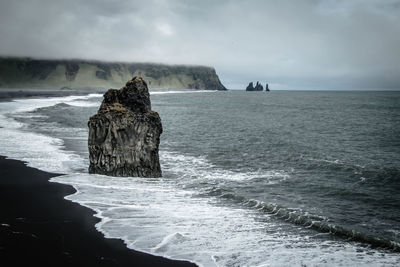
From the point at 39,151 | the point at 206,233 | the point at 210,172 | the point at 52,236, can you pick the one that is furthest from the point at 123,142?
the point at 39,151

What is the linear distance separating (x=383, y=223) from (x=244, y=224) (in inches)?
245

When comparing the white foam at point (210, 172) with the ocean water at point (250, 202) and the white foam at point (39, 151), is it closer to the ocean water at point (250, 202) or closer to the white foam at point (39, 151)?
the ocean water at point (250, 202)

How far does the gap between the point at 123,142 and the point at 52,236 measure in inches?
391

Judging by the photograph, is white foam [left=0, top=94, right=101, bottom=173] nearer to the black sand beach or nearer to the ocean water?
the ocean water

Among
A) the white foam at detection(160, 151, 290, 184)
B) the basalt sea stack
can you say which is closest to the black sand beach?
the basalt sea stack

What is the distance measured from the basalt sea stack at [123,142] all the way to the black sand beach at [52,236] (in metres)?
3.96

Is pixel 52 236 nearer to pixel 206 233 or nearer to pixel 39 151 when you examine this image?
pixel 206 233

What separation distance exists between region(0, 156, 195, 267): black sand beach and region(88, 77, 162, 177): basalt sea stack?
13.0ft

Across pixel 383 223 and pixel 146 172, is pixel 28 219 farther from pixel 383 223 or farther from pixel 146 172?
pixel 383 223

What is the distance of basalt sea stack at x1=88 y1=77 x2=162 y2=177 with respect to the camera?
22047 mm

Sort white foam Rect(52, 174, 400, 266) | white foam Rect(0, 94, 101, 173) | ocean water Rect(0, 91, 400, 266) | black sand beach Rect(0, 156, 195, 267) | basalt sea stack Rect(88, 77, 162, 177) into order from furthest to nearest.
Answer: white foam Rect(0, 94, 101, 173) → basalt sea stack Rect(88, 77, 162, 177) → ocean water Rect(0, 91, 400, 266) → white foam Rect(52, 174, 400, 266) → black sand beach Rect(0, 156, 195, 267)

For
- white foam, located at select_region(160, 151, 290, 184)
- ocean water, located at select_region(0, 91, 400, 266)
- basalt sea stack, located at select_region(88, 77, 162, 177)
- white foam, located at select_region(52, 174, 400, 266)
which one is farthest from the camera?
white foam, located at select_region(160, 151, 290, 184)

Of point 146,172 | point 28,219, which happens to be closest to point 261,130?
point 146,172

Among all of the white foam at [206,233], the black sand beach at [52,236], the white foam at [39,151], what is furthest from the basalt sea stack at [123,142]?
the black sand beach at [52,236]
